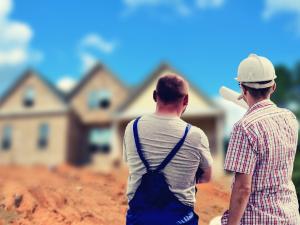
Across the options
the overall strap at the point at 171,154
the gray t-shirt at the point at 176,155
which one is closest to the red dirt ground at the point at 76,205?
the gray t-shirt at the point at 176,155

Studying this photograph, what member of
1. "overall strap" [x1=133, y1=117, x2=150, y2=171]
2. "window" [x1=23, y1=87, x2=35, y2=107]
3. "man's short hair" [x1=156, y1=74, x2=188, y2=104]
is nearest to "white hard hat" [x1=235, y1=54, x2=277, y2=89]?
"man's short hair" [x1=156, y1=74, x2=188, y2=104]

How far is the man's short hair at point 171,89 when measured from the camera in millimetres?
2932

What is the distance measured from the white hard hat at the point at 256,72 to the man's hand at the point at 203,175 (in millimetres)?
602

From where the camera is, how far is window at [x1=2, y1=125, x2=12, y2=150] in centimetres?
2938

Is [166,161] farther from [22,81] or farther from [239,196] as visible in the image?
[22,81]

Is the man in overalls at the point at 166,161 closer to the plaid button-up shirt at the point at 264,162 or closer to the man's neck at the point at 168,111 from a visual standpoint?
the man's neck at the point at 168,111

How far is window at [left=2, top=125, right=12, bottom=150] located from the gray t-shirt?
27746mm

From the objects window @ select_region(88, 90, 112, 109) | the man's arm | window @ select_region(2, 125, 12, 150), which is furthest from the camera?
window @ select_region(2, 125, 12, 150)

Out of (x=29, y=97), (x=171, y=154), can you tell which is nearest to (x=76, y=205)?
(x=171, y=154)

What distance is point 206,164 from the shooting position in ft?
9.75

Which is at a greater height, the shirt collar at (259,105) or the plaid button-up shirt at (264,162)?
the shirt collar at (259,105)

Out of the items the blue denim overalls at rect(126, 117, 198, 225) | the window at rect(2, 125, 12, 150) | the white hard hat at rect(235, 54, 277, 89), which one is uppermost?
the white hard hat at rect(235, 54, 277, 89)

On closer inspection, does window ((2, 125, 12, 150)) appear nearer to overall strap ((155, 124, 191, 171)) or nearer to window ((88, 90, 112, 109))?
window ((88, 90, 112, 109))

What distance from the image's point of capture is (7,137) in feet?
96.8
